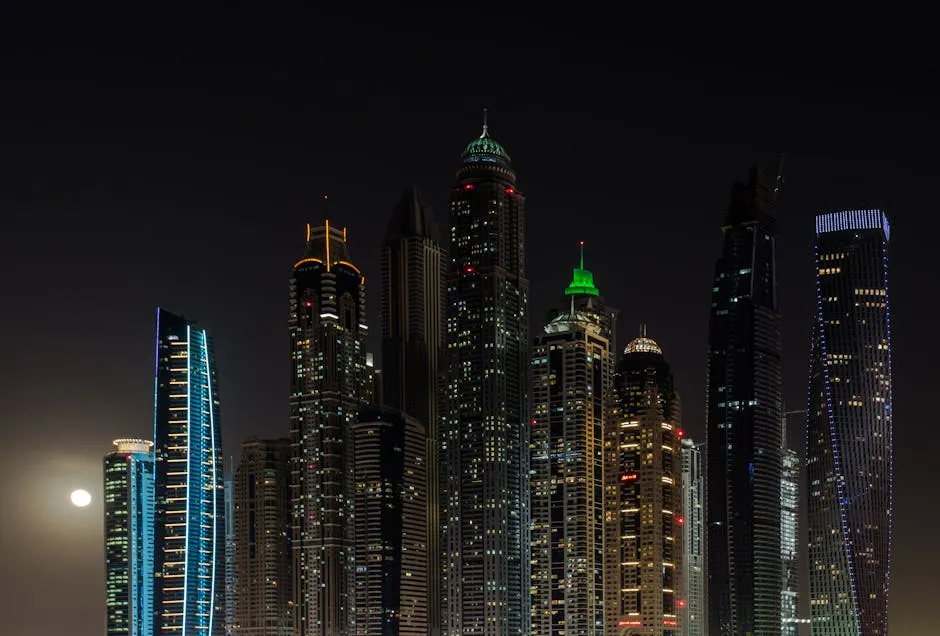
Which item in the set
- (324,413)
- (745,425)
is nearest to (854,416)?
(745,425)

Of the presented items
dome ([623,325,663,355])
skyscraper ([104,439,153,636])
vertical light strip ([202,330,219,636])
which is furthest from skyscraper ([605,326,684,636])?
skyscraper ([104,439,153,636])

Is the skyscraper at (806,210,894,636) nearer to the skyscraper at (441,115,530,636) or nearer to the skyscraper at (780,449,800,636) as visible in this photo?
→ the skyscraper at (780,449,800,636)

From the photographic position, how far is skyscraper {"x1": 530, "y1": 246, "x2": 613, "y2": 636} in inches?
3585

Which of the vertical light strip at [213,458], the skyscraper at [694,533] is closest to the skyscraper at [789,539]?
the skyscraper at [694,533]

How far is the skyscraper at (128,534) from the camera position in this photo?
101 meters

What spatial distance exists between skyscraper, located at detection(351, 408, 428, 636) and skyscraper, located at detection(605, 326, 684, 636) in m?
11.6

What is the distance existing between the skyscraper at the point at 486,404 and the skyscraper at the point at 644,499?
5594 mm

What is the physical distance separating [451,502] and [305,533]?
952 cm

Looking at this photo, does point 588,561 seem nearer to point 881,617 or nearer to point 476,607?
point 476,607

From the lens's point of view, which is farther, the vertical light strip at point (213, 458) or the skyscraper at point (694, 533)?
the skyscraper at point (694, 533)

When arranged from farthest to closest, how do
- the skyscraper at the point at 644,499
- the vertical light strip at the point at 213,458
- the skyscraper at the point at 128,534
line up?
the skyscraper at the point at 128,534
the vertical light strip at the point at 213,458
the skyscraper at the point at 644,499

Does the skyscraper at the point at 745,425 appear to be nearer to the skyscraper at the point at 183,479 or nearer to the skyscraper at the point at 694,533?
the skyscraper at the point at 694,533

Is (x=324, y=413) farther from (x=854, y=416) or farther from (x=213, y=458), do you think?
(x=854, y=416)

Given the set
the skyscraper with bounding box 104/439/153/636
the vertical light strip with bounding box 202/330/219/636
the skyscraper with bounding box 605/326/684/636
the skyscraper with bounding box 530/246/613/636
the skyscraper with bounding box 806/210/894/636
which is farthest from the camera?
the skyscraper with bounding box 104/439/153/636
